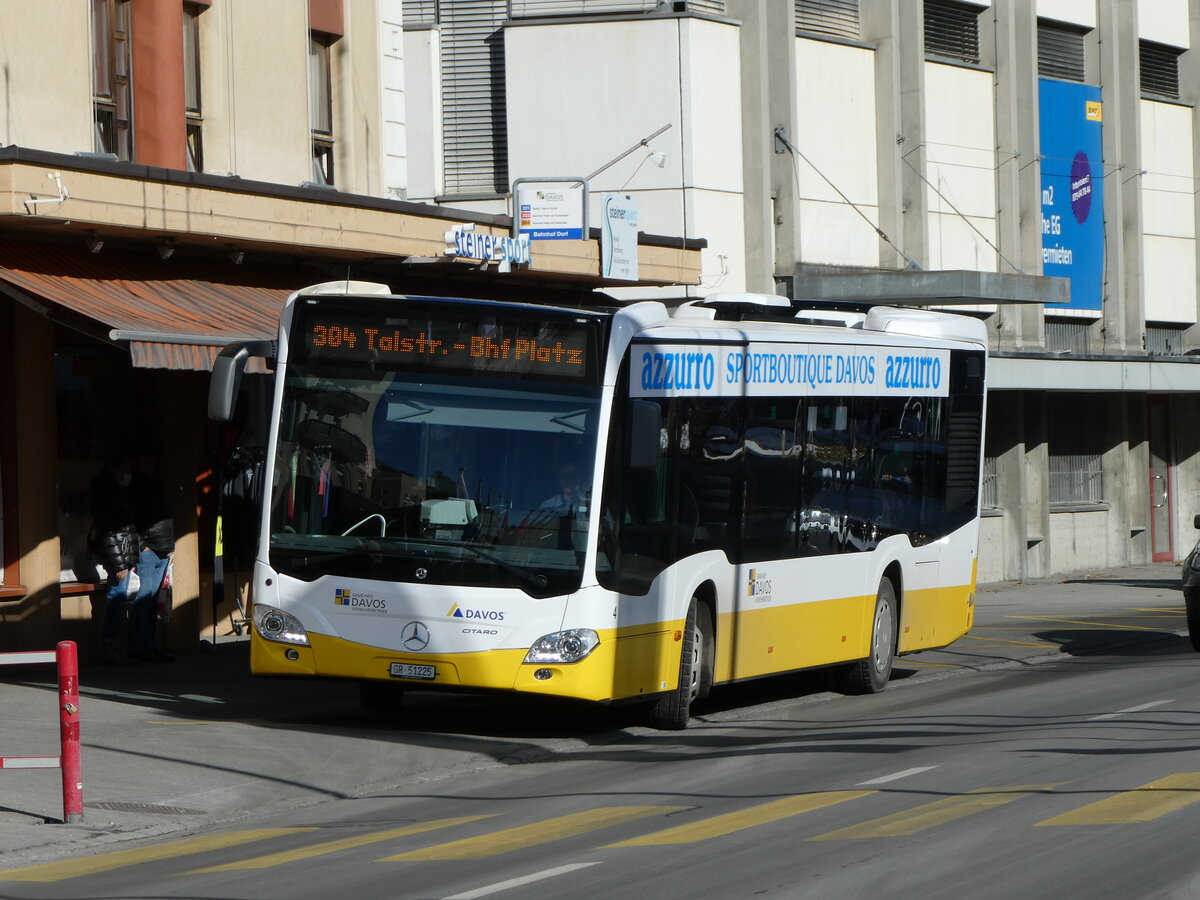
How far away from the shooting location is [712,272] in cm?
2728

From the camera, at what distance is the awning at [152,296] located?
46.8 ft

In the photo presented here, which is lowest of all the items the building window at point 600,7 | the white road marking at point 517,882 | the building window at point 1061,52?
the white road marking at point 517,882

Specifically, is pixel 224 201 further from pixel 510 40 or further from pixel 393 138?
pixel 510 40

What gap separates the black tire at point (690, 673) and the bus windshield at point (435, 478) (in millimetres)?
1490

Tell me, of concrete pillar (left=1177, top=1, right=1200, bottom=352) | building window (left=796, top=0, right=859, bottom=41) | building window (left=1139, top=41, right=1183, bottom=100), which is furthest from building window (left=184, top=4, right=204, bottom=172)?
concrete pillar (left=1177, top=1, right=1200, bottom=352)

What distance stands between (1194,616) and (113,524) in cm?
1105

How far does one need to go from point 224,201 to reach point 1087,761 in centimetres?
944

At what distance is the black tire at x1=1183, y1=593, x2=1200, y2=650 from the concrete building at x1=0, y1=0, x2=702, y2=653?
26.3 ft

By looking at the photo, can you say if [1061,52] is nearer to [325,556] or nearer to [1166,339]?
[1166,339]

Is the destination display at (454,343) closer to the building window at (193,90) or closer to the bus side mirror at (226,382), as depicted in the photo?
the bus side mirror at (226,382)

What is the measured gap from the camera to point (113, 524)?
16484 millimetres

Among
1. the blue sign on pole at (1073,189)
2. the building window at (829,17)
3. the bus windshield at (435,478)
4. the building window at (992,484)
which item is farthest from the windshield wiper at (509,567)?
the blue sign on pole at (1073,189)

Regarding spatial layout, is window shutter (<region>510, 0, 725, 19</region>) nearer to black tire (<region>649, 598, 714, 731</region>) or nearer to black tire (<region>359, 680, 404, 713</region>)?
black tire (<region>359, 680, 404, 713</region>)

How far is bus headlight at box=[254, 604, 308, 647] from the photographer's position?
12461 millimetres
